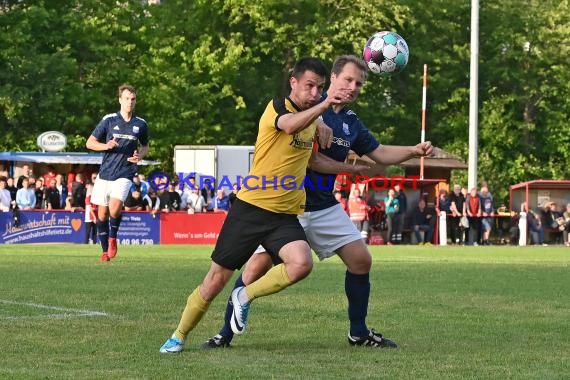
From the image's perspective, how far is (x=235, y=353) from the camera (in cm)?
844

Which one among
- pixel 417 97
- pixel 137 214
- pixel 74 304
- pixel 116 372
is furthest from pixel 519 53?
pixel 116 372

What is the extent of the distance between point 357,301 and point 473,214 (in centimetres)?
2815

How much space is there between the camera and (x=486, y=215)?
37.2m

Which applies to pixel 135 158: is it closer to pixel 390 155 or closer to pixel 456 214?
pixel 390 155

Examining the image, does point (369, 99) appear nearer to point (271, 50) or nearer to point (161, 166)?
point (271, 50)

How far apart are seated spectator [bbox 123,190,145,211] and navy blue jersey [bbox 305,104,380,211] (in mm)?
23454

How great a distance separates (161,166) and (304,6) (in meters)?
8.53

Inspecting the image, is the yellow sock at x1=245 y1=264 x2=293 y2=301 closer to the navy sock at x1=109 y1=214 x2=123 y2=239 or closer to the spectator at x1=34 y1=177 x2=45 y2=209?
the navy sock at x1=109 y1=214 x2=123 y2=239

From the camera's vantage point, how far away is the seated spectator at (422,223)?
36.8m

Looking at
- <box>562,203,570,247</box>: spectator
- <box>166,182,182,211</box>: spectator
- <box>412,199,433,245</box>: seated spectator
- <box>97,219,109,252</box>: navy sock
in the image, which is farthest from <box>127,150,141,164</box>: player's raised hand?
<box>562,203,570,247</box>: spectator

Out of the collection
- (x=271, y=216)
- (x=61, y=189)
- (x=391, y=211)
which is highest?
(x=61, y=189)

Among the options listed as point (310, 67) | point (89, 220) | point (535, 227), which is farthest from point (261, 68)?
point (310, 67)

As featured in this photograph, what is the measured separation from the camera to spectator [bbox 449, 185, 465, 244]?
36.8 meters

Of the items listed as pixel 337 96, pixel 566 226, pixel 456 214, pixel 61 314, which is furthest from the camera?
pixel 566 226
